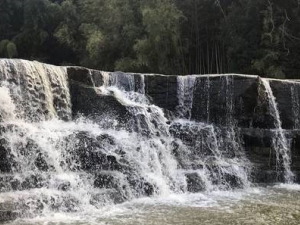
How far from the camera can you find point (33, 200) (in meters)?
8.37

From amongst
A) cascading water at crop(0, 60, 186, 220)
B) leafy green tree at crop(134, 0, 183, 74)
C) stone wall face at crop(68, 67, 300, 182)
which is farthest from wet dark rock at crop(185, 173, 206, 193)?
leafy green tree at crop(134, 0, 183, 74)

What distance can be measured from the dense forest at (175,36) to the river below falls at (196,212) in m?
11.6

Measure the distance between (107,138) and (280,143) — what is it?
5.01 m

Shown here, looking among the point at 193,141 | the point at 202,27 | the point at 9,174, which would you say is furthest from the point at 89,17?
the point at 9,174

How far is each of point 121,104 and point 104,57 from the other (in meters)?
14.3

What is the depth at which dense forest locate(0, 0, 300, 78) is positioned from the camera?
2153 centimetres

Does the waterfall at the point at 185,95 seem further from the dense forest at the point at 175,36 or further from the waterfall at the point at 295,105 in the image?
the dense forest at the point at 175,36

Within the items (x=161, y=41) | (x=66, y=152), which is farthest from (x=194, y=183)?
(x=161, y=41)

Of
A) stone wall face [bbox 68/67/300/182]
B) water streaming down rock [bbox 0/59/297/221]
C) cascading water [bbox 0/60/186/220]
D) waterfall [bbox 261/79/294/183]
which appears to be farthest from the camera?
stone wall face [bbox 68/67/300/182]

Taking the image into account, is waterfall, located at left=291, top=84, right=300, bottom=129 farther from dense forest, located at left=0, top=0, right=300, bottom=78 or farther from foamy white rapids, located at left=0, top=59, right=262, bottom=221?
dense forest, located at left=0, top=0, right=300, bottom=78

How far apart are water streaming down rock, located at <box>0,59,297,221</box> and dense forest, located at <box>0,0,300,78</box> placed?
7.81 meters

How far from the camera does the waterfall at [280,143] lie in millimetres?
12719

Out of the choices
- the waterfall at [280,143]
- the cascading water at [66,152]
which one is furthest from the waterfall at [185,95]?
the waterfall at [280,143]

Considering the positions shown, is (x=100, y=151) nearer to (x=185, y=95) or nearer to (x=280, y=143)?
(x=185, y=95)
